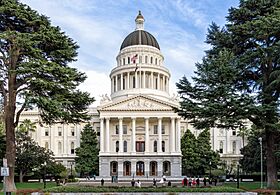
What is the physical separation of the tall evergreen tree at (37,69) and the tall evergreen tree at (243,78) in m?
8.79

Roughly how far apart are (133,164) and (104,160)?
575cm

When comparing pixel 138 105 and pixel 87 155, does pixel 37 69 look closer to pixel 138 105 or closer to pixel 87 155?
pixel 138 105

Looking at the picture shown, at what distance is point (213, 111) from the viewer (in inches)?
1277

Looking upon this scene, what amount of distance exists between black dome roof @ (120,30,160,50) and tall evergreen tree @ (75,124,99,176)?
2532 centimetres

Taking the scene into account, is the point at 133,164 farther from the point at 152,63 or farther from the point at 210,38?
the point at 210,38

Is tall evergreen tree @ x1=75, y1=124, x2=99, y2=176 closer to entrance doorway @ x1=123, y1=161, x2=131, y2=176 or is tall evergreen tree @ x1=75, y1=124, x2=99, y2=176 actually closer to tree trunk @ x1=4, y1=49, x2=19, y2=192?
entrance doorway @ x1=123, y1=161, x2=131, y2=176

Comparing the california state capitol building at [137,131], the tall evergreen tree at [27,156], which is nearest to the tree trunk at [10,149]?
the tall evergreen tree at [27,156]

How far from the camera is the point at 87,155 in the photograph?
88.8 meters

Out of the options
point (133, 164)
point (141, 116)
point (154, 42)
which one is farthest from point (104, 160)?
point (154, 42)

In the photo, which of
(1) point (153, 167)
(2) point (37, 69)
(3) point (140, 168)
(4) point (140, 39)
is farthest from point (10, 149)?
(4) point (140, 39)

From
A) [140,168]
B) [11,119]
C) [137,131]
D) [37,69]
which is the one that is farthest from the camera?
[137,131]

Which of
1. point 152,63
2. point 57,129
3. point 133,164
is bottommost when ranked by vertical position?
point 133,164

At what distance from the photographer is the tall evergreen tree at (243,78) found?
32531mm

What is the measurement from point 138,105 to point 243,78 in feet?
175
